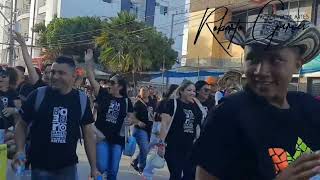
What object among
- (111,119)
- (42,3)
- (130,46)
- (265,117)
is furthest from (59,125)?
(42,3)

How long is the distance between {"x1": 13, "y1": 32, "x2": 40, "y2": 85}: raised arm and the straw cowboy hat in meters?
4.73

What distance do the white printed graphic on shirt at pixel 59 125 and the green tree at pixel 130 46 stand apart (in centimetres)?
3100

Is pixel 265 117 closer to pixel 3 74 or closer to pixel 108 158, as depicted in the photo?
pixel 108 158

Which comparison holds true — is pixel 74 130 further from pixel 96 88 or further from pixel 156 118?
pixel 156 118

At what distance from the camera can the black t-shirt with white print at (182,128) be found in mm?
6930

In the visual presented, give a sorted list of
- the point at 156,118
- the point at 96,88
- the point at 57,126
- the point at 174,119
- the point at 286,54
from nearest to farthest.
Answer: the point at 286,54 < the point at 57,126 < the point at 174,119 < the point at 96,88 < the point at 156,118

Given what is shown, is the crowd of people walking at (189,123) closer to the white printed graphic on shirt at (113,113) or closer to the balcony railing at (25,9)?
the white printed graphic on shirt at (113,113)

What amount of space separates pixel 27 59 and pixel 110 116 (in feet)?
4.98

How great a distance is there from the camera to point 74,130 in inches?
188

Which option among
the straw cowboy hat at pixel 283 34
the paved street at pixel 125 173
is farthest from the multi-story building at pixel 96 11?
the straw cowboy hat at pixel 283 34

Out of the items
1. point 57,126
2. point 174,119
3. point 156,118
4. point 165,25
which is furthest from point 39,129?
point 165,25

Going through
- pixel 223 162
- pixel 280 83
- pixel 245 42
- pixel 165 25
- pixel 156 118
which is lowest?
pixel 156 118

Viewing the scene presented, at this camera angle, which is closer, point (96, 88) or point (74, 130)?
point (74, 130)

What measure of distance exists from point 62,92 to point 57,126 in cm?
32
